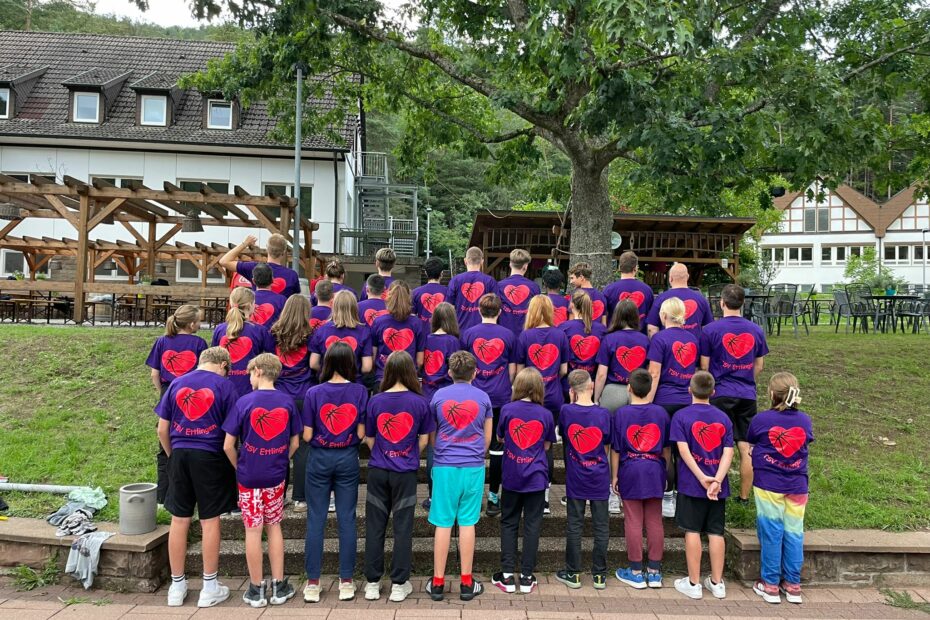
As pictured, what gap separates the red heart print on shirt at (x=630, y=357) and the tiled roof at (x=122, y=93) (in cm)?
1728

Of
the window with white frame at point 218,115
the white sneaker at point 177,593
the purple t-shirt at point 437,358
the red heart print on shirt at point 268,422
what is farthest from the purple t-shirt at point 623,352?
the window with white frame at point 218,115

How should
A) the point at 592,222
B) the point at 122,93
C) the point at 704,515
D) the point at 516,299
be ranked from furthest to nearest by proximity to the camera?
the point at 122,93 → the point at 592,222 → the point at 516,299 → the point at 704,515

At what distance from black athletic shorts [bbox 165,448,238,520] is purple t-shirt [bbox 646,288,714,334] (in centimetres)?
375

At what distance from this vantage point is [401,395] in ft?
14.8

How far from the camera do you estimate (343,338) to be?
203 inches

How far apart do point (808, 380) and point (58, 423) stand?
31.6 ft

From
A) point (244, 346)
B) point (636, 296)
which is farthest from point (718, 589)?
point (244, 346)

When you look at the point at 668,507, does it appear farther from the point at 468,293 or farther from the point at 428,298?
the point at 428,298

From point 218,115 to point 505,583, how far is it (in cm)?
2406

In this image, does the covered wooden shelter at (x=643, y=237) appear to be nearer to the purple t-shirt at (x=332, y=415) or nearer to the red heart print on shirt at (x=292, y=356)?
the red heart print on shirt at (x=292, y=356)

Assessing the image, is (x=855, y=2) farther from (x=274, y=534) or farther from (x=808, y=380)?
(x=274, y=534)

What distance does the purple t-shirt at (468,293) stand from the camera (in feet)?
20.1

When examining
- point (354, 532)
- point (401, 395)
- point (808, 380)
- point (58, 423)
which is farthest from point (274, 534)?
point (808, 380)

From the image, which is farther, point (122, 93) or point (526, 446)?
point (122, 93)
